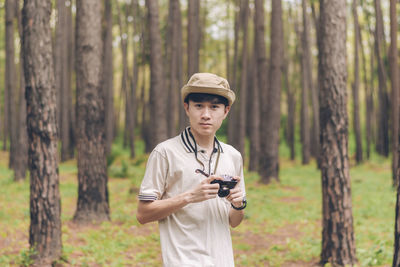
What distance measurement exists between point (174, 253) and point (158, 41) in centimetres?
1121

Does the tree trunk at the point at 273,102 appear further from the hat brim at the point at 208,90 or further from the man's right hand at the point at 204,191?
the man's right hand at the point at 204,191

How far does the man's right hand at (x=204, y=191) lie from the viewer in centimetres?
250

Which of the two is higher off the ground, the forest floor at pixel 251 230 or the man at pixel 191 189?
the man at pixel 191 189

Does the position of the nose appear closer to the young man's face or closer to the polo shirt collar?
the young man's face

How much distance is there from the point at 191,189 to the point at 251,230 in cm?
745

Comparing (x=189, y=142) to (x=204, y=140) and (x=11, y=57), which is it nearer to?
(x=204, y=140)

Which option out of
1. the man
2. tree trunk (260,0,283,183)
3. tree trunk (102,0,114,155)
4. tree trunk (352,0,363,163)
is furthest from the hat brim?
tree trunk (352,0,363,163)

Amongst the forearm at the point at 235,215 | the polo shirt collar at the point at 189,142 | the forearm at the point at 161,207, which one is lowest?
the forearm at the point at 235,215

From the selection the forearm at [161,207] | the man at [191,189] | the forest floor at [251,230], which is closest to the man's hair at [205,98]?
the man at [191,189]

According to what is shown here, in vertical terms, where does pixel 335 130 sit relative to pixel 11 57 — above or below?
below

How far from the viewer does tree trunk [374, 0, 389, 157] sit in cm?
1598

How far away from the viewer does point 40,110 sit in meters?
6.28

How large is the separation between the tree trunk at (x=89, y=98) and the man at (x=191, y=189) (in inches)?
259

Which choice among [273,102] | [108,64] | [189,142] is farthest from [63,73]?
[189,142]
